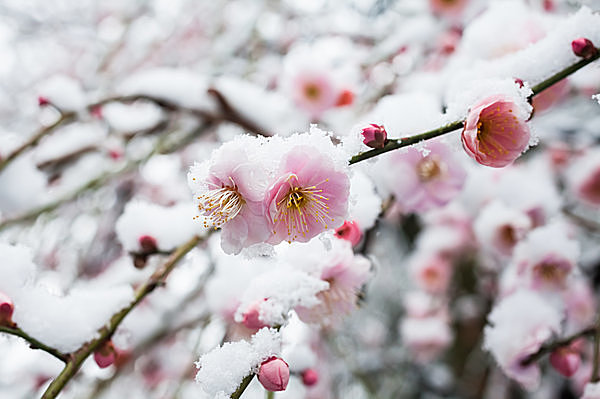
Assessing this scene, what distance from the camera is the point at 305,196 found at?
484 mm

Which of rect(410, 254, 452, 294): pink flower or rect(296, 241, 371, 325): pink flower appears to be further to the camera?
rect(410, 254, 452, 294): pink flower

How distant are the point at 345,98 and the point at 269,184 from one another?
0.96 metres

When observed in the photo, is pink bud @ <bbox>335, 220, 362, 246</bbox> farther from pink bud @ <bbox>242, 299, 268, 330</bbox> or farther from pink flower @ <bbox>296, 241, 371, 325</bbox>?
pink bud @ <bbox>242, 299, 268, 330</bbox>

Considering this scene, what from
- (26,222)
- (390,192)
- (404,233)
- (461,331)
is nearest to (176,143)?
(26,222)

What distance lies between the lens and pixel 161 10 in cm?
226

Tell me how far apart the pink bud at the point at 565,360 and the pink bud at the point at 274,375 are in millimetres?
508

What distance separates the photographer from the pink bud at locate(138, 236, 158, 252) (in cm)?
69

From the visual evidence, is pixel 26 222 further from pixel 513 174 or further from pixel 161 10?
pixel 161 10

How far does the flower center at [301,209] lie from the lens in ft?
1.48

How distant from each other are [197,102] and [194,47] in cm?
201

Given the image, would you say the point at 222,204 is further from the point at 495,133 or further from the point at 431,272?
the point at 431,272

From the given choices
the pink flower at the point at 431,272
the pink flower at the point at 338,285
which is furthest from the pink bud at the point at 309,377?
the pink flower at the point at 431,272

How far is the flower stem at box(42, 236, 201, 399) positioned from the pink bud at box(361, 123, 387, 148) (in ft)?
0.96

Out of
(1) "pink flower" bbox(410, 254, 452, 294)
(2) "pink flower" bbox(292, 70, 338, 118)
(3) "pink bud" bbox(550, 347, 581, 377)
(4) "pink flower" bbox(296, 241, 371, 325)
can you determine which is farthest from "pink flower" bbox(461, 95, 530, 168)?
(1) "pink flower" bbox(410, 254, 452, 294)
